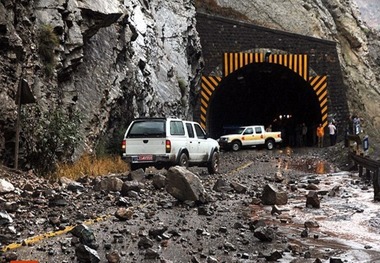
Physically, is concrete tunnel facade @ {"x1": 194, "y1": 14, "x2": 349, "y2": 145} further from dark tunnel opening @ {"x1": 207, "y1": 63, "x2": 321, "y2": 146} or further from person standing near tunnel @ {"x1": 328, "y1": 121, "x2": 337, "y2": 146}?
person standing near tunnel @ {"x1": 328, "y1": 121, "x2": 337, "y2": 146}

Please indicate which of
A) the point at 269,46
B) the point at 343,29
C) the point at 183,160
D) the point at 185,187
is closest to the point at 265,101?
the point at 343,29

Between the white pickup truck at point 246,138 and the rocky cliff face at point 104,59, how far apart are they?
4.61 m

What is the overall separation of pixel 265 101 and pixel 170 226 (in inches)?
2056

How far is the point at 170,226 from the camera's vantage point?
26.8 feet

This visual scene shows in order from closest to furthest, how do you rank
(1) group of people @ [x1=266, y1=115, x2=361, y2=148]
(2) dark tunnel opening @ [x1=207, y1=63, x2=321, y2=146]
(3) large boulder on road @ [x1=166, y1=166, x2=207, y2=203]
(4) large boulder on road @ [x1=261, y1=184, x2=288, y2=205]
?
(3) large boulder on road @ [x1=166, y1=166, x2=207, y2=203], (4) large boulder on road @ [x1=261, y1=184, x2=288, y2=205], (1) group of people @ [x1=266, y1=115, x2=361, y2=148], (2) dark tunnel opening @ [x1=207, y1=63, x2=321, y2=146]

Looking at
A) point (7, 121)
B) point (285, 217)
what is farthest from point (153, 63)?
point (285, 217)

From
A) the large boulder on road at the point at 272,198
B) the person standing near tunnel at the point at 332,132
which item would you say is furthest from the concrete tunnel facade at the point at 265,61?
the large boulder on road at the point at 272,198

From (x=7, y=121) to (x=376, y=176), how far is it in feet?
30.7

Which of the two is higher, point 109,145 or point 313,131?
point 313,131

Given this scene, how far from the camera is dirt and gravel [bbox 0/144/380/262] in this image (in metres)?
6.49

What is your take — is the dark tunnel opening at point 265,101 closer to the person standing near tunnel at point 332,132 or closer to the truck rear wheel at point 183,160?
the person standing near tunnel at point 332,132

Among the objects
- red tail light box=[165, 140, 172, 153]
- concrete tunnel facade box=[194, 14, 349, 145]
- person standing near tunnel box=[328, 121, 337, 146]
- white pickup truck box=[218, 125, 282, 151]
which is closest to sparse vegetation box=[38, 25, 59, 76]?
red tail light box=[165, 140, 172, 153]

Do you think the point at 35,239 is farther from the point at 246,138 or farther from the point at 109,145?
the point at 246,138

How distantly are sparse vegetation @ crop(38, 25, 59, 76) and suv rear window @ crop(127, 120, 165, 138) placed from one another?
127 inches
